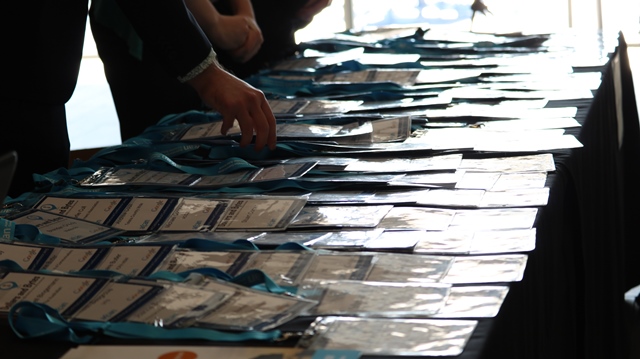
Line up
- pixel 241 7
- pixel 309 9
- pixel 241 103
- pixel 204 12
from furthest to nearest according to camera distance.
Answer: pixel 309 9
pixel 241 7
pixel 204 12
pixel 241 103

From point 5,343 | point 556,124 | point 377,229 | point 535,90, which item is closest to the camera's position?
point 5,343

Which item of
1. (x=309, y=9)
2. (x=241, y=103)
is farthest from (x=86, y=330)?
(x=309, y=9)

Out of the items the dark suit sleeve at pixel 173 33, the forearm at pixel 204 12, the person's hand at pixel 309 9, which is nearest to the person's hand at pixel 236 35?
the forearm at pixel 204 12

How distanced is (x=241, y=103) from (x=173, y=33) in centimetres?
16

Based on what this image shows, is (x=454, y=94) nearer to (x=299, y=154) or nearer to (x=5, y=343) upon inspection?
(x=299, y=154)

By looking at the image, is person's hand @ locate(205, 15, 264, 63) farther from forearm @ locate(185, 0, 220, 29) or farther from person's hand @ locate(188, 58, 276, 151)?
person's hand @ locate(188, 58, 276, 151)

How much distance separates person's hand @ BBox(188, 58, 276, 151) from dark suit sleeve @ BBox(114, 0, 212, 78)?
0.03 metres

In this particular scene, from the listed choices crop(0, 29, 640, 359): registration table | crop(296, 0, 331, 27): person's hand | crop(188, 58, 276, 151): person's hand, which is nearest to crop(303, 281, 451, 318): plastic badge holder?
crop(0, 29, 640, 359): registration table

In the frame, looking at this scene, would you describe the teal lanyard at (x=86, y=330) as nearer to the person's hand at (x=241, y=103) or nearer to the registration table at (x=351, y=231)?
the registration table at (x=351, y=231)

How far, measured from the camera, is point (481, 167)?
1.38 meters

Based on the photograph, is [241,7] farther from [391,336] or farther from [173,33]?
[391,336]

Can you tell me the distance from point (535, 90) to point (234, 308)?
1.25m

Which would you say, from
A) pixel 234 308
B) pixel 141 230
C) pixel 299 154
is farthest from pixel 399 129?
pixel 234 308

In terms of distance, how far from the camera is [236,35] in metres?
2.19
